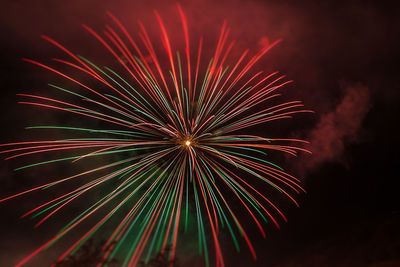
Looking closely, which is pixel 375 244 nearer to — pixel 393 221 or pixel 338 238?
pixel 393 221

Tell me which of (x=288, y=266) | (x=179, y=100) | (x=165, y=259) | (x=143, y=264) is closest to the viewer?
(x=179, y=100)

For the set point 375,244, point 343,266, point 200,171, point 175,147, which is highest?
point 375,244

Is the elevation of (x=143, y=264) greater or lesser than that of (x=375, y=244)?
lesser

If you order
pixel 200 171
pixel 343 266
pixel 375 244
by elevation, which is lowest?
pixel 200 171

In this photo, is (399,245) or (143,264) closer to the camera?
(143,264)

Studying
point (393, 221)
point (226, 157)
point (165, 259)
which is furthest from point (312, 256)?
point (226, 157)

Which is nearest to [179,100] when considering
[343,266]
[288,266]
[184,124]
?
[184,124]

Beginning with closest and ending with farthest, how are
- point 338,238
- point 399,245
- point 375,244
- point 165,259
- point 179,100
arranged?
point 179,100 < point 165,259 < point 399,245 < point 375,244 < point 338,238

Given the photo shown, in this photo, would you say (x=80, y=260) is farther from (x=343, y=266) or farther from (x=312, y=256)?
(x=312, y=256)

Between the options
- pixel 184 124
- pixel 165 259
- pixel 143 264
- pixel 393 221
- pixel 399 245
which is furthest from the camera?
pixel 393 221
